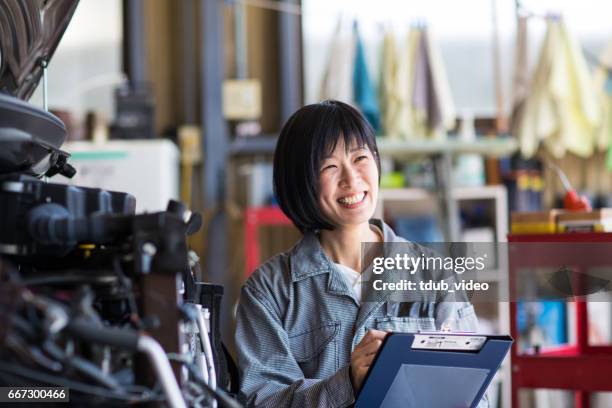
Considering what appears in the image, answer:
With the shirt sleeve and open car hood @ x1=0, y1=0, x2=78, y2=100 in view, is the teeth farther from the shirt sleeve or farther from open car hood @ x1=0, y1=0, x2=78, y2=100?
open car hood @ x1=0, y1=0, x2=78, y2=100

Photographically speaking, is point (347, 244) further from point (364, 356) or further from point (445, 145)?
point (445, 145)

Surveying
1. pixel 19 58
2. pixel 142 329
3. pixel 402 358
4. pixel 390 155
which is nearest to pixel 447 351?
pixel 402 358

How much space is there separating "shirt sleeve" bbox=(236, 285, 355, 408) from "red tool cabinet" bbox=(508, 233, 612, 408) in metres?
0.41

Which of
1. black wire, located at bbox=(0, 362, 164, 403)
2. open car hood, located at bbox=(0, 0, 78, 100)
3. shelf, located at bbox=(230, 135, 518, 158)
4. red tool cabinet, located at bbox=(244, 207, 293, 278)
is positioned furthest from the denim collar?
red tool cabinet, located at bbox=(244, 207, 293, 278)

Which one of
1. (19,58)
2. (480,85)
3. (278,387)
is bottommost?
(278,387)

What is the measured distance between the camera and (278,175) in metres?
1.63

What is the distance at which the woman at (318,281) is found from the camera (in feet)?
4.91

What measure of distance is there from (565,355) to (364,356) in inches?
35.4

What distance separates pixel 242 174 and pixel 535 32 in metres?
1.59

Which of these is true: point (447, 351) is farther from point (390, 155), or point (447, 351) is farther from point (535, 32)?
point (535, 32)

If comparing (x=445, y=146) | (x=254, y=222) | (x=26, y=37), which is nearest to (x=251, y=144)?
(x=254, y=222)

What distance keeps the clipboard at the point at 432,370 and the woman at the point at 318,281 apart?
0.52ft

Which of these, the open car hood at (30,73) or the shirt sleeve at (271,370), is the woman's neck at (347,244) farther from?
the open car hood at (30,73)

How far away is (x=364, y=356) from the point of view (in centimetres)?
132
